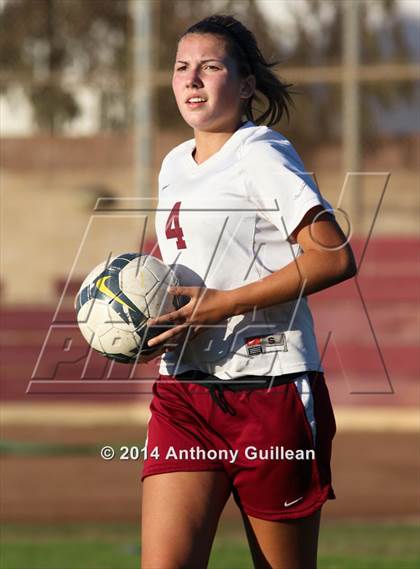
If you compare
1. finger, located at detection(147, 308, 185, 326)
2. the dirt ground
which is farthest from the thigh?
the dirt ground

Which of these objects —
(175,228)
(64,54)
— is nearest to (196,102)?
(175,228)

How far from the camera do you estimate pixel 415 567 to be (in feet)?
21.2

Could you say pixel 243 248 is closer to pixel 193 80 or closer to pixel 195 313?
pixel 195 313

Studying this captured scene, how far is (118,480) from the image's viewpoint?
34.9 feet

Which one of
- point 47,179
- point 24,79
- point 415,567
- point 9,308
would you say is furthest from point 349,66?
point 415,567

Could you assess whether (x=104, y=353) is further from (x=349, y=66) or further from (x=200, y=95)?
(x=349, y=66)

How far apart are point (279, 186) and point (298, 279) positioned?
0.24 meters

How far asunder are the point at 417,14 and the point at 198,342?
11.9 metres

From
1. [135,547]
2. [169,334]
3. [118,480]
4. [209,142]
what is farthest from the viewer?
[118,480]

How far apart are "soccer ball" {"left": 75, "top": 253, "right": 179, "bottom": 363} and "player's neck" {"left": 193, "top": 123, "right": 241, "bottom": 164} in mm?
312

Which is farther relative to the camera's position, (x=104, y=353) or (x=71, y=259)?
(x=71, y=259)

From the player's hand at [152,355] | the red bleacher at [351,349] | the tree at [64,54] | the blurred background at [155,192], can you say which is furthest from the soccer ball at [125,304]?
the tree at [64,54]

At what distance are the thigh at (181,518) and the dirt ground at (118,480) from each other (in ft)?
17.4

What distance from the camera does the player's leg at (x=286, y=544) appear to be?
3355mm
